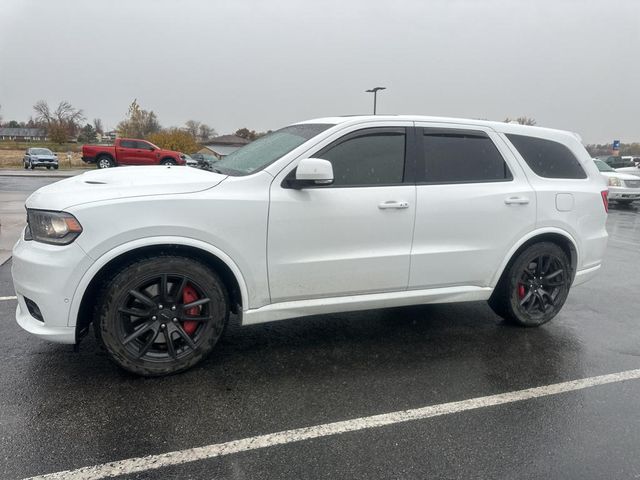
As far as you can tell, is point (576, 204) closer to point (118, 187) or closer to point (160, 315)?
point (160, 315)

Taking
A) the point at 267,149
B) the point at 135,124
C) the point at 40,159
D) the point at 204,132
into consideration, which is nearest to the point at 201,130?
the point at 204,132

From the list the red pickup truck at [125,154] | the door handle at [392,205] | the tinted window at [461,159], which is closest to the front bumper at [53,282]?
the door handle at [392,205]

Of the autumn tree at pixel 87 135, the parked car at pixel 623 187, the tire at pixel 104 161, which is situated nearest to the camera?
the parked car at pixel 623 187

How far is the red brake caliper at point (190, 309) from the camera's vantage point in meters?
3.20

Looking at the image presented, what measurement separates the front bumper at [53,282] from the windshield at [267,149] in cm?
124

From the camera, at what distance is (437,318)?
182 inches

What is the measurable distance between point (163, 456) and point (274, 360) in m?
1.25

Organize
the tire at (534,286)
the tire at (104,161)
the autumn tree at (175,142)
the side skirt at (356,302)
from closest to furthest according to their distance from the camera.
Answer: the side skirt at (356,302)
the tire at (534,286)
the tire at (104,161)
the autumn tree at (175,142)

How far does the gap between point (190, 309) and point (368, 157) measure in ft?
5.62

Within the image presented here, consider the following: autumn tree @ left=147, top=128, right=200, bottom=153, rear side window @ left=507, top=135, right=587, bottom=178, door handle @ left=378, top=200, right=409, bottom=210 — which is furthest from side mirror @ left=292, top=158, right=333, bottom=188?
autumn tree @ left=147, top=128, right=200, bottom=153

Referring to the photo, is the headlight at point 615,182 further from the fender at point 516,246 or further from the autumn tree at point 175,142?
the autumn tree at point 175,142

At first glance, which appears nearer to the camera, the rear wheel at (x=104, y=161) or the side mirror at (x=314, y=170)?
the side mirror at (x=314, y=170)

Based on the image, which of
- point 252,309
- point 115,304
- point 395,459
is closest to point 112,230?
point 115,304

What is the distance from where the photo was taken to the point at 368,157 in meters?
3.60
